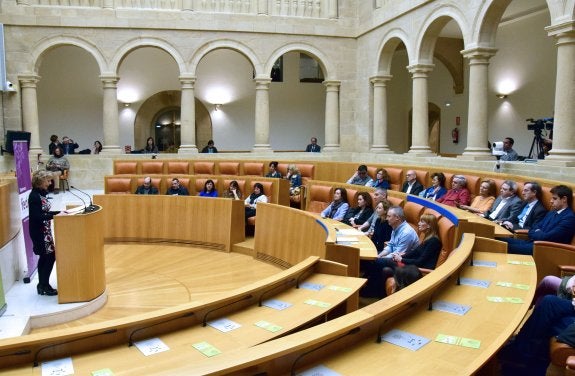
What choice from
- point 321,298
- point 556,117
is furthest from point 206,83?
point 321,298

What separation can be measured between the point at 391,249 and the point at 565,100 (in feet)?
14.3

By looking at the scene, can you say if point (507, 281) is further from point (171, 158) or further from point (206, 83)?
point (206, 83)

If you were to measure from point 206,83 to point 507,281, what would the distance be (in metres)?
14.2

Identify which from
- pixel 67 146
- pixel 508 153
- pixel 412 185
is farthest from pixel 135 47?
pixel 508 153

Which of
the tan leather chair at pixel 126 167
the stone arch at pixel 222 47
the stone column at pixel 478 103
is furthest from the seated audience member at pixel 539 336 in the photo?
the stone arch at pixel 222 47

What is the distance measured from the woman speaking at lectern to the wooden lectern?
0.70 ft

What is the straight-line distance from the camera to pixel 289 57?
1689 cm

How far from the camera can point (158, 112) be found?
53.4 ft

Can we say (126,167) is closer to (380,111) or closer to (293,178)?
(293,178)

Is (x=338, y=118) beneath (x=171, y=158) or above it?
above

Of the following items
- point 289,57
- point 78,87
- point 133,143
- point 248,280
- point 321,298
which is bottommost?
point 248,280

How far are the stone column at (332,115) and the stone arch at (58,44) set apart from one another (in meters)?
5.91

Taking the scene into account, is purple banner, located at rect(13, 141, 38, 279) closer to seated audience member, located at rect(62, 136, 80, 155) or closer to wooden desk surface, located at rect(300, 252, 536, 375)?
wooden desk surface, located at rect(300, 252, 536, 375)

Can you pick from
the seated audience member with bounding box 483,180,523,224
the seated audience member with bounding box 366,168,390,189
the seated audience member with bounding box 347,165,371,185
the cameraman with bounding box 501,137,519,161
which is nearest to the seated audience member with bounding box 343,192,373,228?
the seated audience member with bounding box 483,180,523,224
